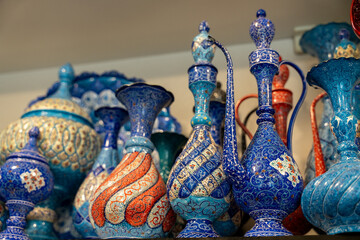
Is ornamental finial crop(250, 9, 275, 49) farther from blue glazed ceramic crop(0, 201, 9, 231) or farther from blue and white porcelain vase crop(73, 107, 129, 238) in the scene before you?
blue glazed ceramic crop(0, 201, 9, 231)

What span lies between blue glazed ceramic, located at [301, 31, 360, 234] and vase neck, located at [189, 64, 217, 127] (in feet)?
0.59

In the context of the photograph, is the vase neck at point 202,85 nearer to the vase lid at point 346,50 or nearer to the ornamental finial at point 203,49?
the ornamental finial at point 203,49

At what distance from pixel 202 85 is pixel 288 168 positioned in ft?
0.75

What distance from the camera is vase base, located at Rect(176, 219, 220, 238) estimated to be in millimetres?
823

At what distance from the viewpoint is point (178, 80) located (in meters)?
1.39

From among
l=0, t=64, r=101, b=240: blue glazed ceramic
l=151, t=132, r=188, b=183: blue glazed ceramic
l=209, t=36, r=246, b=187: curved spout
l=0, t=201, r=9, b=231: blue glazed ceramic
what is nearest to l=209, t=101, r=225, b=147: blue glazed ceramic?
l=151, t=132, r=188, b=183: blue glazed ceramic

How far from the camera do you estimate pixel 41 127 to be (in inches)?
42.9

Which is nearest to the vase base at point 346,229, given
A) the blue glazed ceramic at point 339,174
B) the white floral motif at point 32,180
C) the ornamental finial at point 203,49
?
the blue glazed ceramic at point 339,174

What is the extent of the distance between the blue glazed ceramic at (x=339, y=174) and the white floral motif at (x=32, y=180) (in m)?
0.50

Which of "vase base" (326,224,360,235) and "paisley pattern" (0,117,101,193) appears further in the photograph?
"paisley pattern" (0,117,101,193)

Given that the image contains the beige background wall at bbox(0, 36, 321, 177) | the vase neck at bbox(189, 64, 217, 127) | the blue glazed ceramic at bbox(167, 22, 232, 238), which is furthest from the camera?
the beige background wall at bbox(0, 36, 321, 177)

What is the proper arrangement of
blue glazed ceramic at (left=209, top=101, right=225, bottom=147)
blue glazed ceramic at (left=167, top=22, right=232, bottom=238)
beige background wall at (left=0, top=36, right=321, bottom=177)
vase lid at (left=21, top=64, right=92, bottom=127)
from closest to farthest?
blue glazed ceramic at (left=167, top=22, right=232, bottom=238) → blue glazed ceramic at (left=209, top=101, right=225, bottom=147) → vase lid at (left=21, top=64, right=92, bottom=127) → beige background wall at (left=0, top=36, right=321, bottom=177)

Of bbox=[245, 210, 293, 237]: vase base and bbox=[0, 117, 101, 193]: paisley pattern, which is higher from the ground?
bbox=[0, 117, 101, 193]: paisley pattern

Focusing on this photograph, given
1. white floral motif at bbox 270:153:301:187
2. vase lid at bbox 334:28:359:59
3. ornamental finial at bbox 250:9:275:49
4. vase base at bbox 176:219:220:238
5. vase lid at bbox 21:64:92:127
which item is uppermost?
ornamental finial at bbox 250:9:275:49
